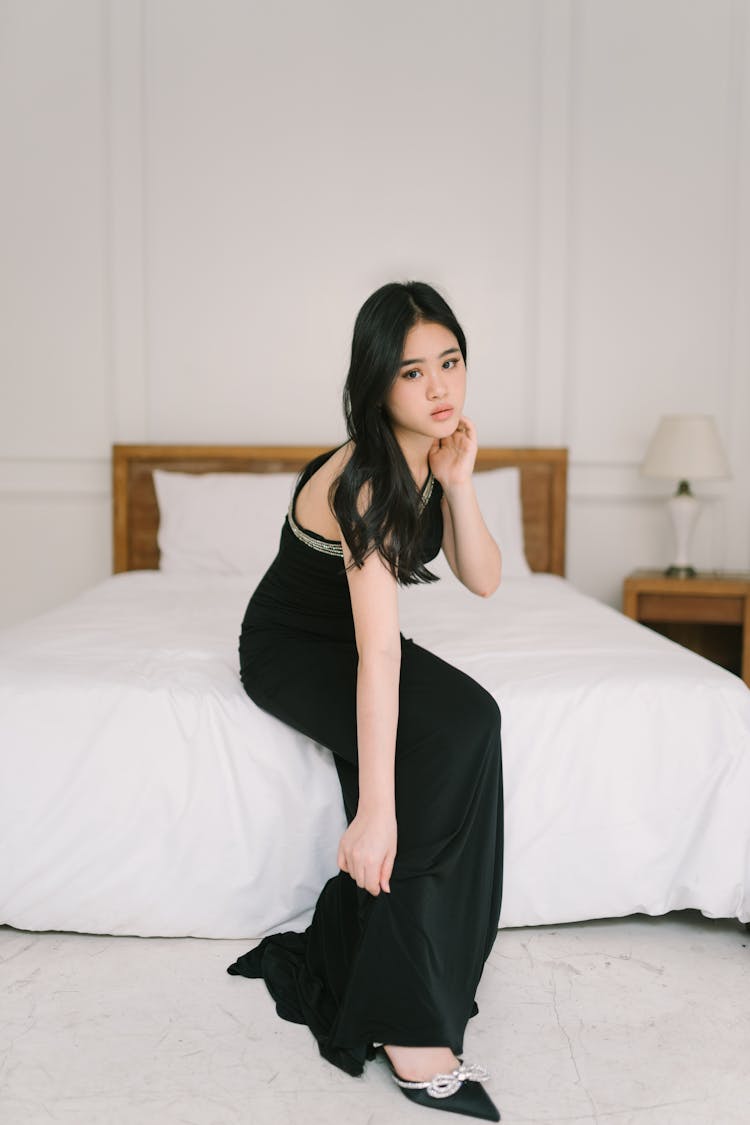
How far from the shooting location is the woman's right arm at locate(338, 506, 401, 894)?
1.63 m

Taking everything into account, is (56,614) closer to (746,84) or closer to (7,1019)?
(7,1019)

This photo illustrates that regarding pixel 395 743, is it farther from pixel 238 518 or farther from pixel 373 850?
pixel 238 518

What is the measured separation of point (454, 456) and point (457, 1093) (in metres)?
1.08

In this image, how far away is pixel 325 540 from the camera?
195 cm

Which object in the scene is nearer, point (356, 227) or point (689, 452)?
point (689, 452)

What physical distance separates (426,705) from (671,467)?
2.41 m

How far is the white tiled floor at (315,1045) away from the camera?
5.22 ft

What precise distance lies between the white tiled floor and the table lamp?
2.06m

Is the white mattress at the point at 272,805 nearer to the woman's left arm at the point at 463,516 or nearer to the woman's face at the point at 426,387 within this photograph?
the woman's left arm at the point at 463,516

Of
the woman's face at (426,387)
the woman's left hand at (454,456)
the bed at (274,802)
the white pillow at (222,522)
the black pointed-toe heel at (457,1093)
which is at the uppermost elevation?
the woman's face at (426,387)

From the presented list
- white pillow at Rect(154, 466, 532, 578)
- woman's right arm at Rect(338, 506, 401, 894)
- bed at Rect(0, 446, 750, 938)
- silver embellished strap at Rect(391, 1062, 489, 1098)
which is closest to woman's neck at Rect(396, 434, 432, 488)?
woman's right arm at Rect(338, 506, 401, 894)

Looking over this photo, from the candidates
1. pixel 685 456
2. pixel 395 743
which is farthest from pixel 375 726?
pixel 685 456

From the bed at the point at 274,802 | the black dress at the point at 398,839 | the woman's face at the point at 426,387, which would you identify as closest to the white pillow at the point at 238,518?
the bed at the point at 274,802

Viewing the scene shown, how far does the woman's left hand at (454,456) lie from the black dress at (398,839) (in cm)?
5
